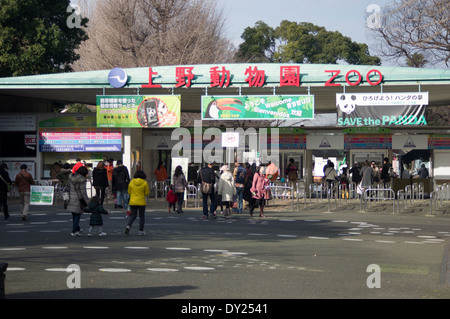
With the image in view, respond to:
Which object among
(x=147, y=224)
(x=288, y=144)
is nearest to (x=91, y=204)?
(x=147, y=224)

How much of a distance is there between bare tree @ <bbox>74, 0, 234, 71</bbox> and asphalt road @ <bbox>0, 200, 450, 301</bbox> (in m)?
33.9

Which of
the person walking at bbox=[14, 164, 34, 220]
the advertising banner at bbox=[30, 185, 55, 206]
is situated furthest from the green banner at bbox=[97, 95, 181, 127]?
the person walking at bbox=[14, 164, 34, 220]

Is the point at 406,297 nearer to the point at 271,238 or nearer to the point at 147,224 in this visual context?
the point at 271,238

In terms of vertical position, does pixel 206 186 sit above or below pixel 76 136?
below

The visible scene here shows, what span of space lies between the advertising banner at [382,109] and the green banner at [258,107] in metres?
1.41

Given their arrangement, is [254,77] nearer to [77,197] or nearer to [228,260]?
[77,197]

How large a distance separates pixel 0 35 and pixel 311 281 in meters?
30.6

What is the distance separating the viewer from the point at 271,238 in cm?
1655

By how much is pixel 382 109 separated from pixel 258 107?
490cm

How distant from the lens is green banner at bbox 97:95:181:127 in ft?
101

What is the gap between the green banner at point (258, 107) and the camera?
29922 millimetres

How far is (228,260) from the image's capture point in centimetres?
1255

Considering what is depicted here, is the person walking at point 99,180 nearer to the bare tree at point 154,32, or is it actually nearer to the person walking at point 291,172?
the person walking at point 291,172

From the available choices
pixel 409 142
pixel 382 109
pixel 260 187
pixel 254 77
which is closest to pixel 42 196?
pixel 260 187
